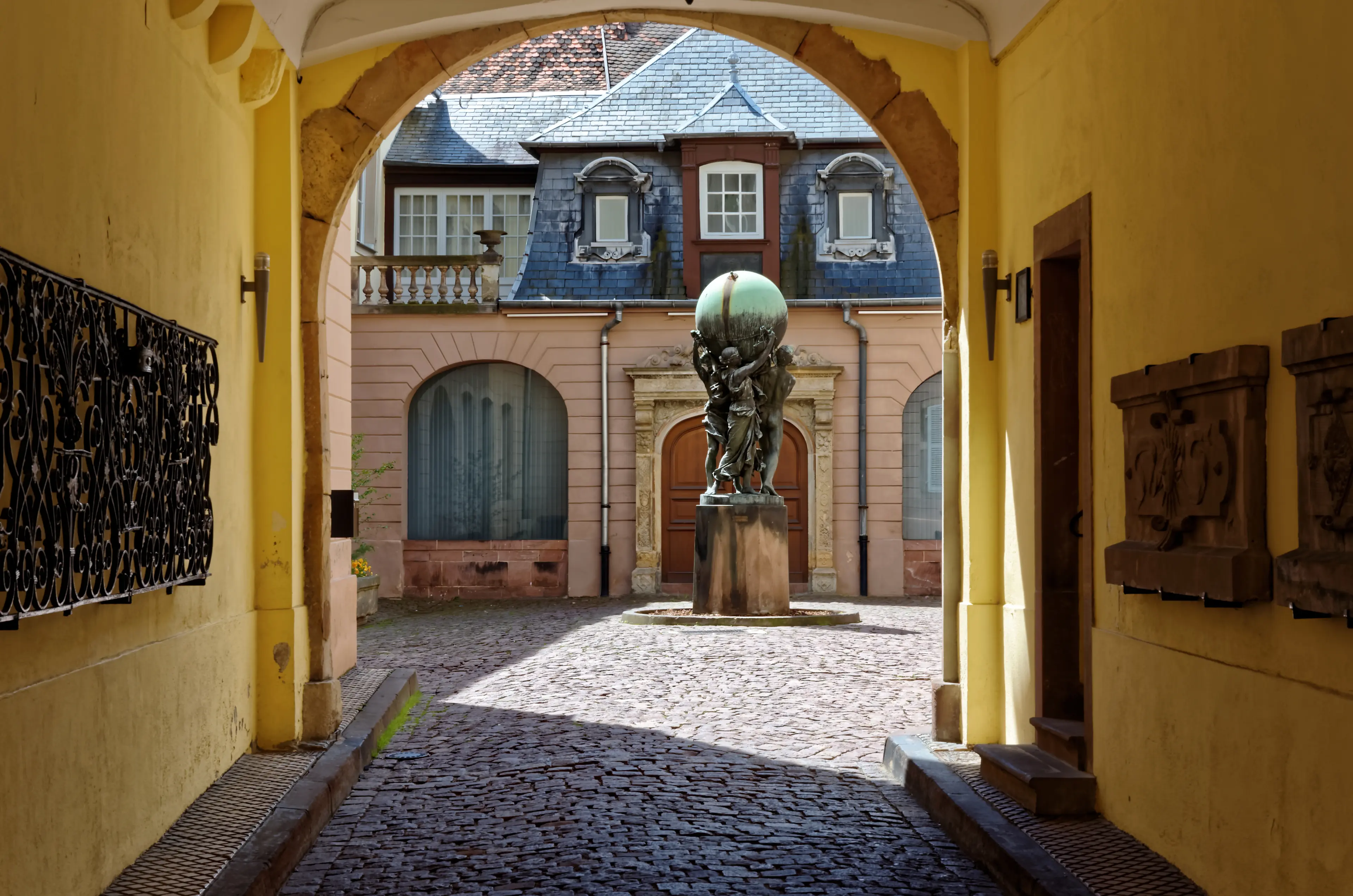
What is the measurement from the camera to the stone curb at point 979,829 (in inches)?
196

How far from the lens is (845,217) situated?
73.5 feet

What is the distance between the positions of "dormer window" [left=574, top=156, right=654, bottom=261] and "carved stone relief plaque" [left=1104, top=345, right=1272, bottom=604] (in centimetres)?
1717

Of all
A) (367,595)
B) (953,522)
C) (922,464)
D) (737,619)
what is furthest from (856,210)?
(953,522)

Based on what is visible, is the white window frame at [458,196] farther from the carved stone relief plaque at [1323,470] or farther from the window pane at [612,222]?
the carved stone relief plaque at [1323,470]

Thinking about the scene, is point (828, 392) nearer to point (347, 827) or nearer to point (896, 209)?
point (896, 209)

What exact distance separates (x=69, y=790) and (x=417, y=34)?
4.58 m

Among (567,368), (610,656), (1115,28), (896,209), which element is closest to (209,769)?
(1115,28)

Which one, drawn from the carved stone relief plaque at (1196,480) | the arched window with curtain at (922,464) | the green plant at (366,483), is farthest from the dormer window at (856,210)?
the carved stone relief plaque at (1196,480)

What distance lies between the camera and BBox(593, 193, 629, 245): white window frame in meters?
22.5

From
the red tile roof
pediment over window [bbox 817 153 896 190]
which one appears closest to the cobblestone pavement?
Answer: pediment over window [bbox 817 153 896 190]

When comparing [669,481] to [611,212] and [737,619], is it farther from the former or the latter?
[737,619]

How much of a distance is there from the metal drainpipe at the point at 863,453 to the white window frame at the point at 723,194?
2.02 m

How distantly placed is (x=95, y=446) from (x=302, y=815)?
5.96 feet

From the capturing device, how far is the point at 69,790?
4480mm
